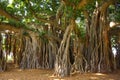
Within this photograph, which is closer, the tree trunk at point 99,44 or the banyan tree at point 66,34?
the banyan tree at point 66,34

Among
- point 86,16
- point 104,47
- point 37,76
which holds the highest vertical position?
point 86,16

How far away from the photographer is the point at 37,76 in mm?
7582

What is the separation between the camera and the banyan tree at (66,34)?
7645mm

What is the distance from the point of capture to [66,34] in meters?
7.75

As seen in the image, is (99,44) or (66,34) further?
(99,44)

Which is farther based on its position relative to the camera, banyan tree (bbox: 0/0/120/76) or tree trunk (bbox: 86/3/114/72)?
tree trunk (bbox: 86/3/114/72)

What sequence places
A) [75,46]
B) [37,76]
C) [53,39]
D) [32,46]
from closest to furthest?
[37,76], [75,46], [53,39], [32,46]

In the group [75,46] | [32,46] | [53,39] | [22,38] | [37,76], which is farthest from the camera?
[22,38]

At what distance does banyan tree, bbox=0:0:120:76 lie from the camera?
764 centimetres

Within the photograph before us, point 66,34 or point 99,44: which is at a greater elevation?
point 66,34

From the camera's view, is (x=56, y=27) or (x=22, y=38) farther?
(x=22, y=38)

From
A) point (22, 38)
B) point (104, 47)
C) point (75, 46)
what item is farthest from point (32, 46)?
point (104, 47)

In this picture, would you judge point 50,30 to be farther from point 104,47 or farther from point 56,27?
point 104,47

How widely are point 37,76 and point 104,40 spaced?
228 centimetres
